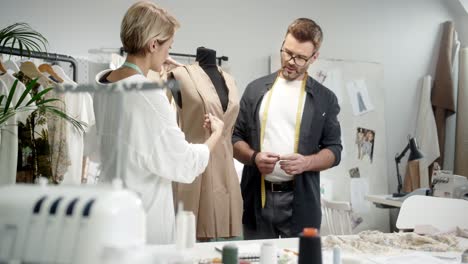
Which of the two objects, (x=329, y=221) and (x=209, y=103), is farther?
(x=329, y=221)

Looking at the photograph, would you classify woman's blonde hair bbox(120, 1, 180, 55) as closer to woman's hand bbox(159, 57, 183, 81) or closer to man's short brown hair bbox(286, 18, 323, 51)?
woman's hand bbox(159, 57, 183, 81)

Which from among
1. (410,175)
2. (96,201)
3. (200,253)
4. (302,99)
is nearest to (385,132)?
(410,175)

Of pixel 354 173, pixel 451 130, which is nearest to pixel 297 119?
pixel 354 173

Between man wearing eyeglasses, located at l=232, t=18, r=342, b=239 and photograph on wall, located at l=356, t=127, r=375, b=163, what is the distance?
6.84 ft

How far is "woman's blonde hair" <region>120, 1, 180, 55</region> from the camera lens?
1635 mm

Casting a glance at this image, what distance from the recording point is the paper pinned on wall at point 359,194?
14.6 ft

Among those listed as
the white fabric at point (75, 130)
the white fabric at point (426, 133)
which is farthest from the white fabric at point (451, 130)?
the white fabric at point (75, 130)

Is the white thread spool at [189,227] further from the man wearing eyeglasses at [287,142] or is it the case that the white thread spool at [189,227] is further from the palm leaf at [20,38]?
the palm leaf at [20,38]

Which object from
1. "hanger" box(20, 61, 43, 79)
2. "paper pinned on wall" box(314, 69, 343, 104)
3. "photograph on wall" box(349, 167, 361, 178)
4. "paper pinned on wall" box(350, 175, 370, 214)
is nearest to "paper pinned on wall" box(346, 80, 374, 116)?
"paper pinned on wall" box(314, 69, 343, 104)

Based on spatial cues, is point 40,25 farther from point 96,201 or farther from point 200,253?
point 96,201

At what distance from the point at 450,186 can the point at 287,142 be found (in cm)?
124

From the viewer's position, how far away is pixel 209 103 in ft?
6.84

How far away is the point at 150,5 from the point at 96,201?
972 millimetres

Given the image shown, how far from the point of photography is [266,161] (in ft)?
7.41
